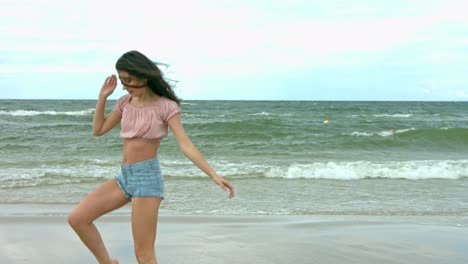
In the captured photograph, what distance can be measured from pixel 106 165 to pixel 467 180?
8111 millimetres

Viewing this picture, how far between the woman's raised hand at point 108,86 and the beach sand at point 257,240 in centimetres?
201

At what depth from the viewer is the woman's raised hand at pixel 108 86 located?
3.21 metres

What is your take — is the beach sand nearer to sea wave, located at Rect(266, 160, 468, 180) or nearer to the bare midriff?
the bare midriff

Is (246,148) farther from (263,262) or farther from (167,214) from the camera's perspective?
(263,262)

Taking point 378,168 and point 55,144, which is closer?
point 378,168

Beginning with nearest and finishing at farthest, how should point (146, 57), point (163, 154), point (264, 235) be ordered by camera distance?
point (146, 57) → point (264, 235) → point (163, 154)

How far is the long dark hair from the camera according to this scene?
3.02 m

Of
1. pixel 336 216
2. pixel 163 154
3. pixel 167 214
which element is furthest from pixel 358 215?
pixel 163 154

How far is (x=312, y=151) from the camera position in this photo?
55.4ft

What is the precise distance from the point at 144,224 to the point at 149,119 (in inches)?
24.1

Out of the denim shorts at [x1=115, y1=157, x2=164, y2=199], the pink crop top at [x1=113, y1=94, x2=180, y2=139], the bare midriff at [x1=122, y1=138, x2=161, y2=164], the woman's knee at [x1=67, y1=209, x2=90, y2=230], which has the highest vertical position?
the pink crop top at [x1=113, y1=94, x2=180, y2=139]

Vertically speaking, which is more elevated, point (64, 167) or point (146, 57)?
point (146, 57)

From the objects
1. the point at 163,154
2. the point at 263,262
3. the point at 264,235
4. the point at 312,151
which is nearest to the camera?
the point at 263,262

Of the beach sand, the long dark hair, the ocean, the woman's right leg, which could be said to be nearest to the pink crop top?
the long dark hair
